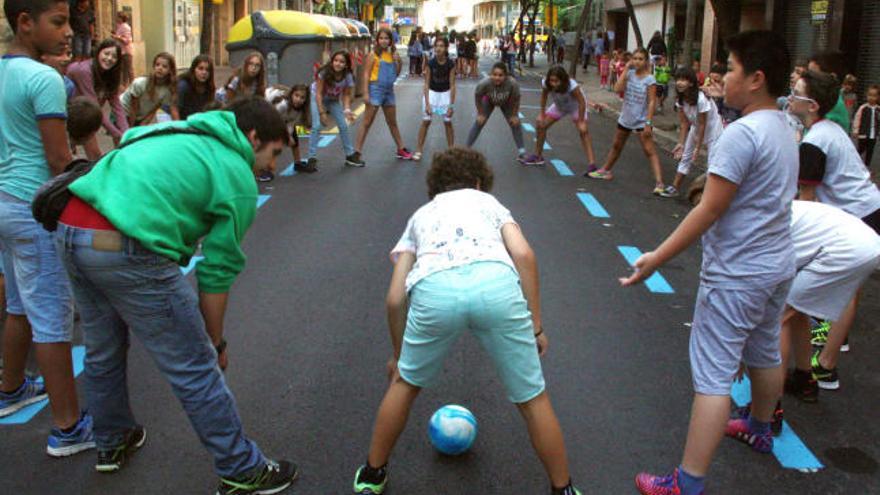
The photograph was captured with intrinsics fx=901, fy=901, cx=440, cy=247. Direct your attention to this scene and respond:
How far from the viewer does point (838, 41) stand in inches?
774

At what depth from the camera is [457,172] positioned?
3340 millimetres

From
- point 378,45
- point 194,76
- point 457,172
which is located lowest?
point 457,172

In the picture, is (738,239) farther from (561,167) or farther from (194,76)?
(561,167)

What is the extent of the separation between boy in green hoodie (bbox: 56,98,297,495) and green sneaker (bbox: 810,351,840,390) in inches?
114

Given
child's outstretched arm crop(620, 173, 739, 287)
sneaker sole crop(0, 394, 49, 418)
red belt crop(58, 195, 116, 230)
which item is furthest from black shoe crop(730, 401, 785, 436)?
sneaker sole crop(0, 394, 49, 418)

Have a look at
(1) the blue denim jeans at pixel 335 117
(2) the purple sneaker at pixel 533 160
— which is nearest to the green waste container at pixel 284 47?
(1) the blue denim jeans at pixel 335 117

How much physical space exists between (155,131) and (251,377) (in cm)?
181

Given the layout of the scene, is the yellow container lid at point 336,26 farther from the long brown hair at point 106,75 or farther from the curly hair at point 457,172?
the curly hair at point 457,172

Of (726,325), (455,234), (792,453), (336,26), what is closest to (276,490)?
(455,234)

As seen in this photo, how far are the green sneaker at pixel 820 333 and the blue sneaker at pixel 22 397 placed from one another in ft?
13.3

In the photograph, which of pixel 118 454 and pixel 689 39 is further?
pixel 689 39

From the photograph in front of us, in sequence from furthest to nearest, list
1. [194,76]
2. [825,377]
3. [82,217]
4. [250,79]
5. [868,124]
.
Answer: [868,124], [250,79], [194,76], [825,377], [82,217]

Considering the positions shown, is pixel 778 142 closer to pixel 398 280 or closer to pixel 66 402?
pixel 398 280

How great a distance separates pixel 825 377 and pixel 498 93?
7.75 m
